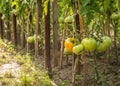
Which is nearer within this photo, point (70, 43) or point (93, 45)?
point (93, 45)

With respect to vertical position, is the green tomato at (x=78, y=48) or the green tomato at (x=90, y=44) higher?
the green tomato at (x=90, y=44)

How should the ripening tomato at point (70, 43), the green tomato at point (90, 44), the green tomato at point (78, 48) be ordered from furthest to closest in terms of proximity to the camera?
the ripening tomato at point (70, 43) → the green tomato at point (78, 48) → the green tomato at point (90, 44)

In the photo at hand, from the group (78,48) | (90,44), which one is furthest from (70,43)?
(90,44)

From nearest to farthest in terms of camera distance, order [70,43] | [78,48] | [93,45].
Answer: [93,45], [78,48], [70,43]

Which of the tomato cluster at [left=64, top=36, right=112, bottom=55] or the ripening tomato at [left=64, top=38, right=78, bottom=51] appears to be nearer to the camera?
the tomato cluster at [left=64, top=36, right=112, bottom=55]

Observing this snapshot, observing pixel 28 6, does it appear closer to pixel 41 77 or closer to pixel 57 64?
pixel 57 64

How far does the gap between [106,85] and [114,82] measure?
1.07 ft

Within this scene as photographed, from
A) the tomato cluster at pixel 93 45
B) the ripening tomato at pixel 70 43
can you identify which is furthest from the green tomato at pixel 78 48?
the ripening tomato at pixel 70 43

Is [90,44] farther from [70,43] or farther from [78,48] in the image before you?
[70,43]

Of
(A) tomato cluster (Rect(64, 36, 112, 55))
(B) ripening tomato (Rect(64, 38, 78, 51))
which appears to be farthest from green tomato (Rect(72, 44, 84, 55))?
(B) ripening tomato (Rect(64, 38, 78, 51))

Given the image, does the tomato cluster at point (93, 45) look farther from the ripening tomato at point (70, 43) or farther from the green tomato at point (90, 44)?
the ripening tomato at point (70, 43)

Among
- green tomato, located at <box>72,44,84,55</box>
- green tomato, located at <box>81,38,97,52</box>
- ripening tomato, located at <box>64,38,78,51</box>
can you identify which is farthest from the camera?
ripening tomato, located at <box>64,38,78,51</box>

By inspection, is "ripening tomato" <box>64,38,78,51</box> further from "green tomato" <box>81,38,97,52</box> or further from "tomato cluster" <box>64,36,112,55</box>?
"green tomato" <box>81,38,97,52</box>

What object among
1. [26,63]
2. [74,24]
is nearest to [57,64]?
[26,63]
